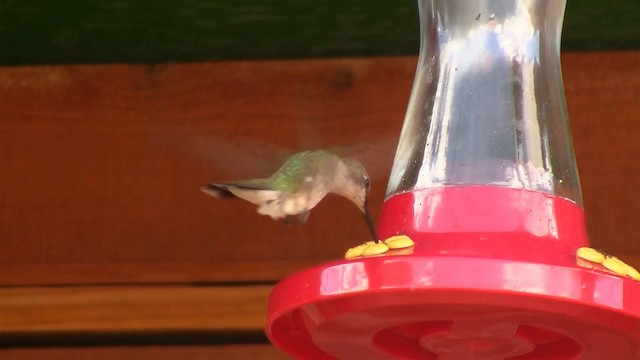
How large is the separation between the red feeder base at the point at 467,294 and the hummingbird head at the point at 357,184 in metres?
0.55

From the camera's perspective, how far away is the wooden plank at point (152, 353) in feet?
8.42

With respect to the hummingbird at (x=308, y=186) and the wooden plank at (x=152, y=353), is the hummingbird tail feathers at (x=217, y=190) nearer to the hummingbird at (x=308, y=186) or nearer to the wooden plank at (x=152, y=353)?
the hummingbird at (x=308, y=186)

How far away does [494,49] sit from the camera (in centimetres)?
199

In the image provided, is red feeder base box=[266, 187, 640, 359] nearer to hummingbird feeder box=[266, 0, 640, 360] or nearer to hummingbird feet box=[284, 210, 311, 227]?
hummingbird feeder box=[266, 0, 640, 360]

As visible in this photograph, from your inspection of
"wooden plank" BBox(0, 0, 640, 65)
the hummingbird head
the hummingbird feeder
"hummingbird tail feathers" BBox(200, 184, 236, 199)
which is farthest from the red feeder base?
"wooden plank" BBox(0, 0, 640, 65)

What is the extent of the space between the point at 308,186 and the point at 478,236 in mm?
797

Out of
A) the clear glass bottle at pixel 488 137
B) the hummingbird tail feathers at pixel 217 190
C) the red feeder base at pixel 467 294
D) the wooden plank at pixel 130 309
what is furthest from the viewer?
the wooden plank at pixel 130 309

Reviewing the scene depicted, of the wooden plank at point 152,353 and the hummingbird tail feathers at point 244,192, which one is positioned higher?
the hummingbird tail feathers at point 244,192

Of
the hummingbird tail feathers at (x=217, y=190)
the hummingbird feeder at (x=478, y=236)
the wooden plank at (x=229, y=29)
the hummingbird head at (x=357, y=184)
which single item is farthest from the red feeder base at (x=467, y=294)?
the wooden plank at (x=229, y=29)

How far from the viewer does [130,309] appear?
101 inches

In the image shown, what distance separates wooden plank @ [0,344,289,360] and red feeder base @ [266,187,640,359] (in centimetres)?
77

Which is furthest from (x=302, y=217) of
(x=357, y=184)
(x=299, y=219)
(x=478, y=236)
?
(x=478, y=236)

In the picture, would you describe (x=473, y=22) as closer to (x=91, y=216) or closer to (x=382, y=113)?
(x=382, y=113)

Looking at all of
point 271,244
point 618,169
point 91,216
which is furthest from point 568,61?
point 91,216
